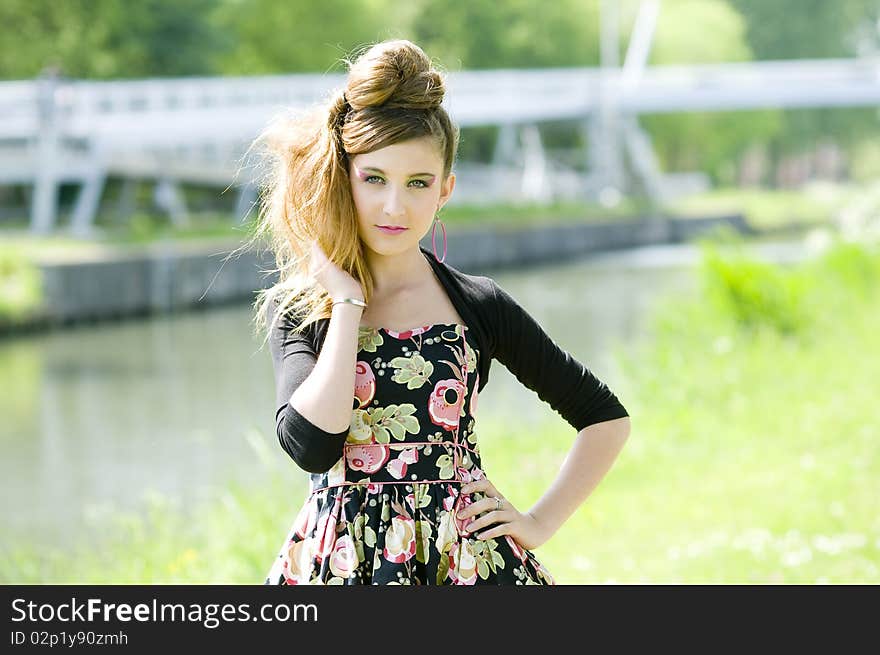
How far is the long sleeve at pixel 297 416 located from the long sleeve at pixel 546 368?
0.94 feet

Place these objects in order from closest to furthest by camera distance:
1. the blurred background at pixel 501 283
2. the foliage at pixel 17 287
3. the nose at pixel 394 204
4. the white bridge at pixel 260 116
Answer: the nose at pixel 394 204
the blurred background at pixel 501 283
the foliage at pixel 17 287
the white bridge at pixel 260 116

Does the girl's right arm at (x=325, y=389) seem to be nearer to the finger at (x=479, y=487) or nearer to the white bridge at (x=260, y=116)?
the finger at (x=479, y=487)

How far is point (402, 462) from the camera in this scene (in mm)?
1922

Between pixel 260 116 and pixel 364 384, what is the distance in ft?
80.9

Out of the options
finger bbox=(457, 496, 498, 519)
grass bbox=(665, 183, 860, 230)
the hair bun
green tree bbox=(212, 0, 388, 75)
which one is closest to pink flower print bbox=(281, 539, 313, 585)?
finger bbox=(457, 496, 498, 519)

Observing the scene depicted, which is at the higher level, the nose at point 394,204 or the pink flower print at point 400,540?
the nose at point 394,204

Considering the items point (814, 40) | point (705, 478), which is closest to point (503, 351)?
point (705, 478)

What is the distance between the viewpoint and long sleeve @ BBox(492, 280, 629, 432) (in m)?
2.02

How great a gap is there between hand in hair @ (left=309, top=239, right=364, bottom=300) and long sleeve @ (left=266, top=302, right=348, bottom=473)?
9 centimetres

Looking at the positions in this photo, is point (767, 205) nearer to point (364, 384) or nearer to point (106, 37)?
point (106, 37)

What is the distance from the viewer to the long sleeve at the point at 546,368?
2021 mm

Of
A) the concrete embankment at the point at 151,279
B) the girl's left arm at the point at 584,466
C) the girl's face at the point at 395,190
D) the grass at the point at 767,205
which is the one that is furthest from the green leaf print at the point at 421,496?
the grass at the point at 767,205

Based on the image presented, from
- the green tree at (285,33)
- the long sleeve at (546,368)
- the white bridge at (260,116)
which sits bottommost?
the long sleeve at (546,368)
